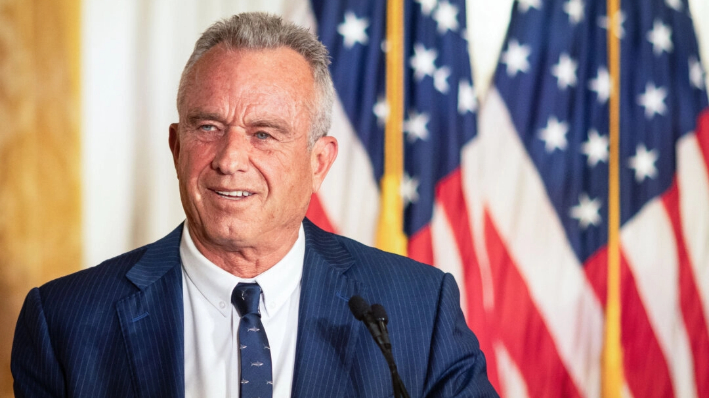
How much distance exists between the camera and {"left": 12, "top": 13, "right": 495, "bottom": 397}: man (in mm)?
1617

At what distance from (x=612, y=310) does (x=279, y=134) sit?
2.22 metres

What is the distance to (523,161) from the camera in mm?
3285

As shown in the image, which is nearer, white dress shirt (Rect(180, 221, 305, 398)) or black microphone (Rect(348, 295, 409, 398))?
black microphone (Rect(348, 295, 409, 398))

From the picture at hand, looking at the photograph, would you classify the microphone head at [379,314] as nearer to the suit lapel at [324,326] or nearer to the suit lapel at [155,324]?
the suit lapel at [324,326]

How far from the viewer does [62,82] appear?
2.94 m

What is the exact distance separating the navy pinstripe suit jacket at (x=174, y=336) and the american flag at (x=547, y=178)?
1421 millimetres

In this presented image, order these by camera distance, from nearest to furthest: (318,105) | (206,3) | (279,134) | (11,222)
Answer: (279,134)
(318,105)
(11,222)
(206,3)

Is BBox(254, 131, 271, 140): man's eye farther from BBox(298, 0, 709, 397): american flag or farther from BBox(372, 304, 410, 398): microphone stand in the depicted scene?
BBox(298, 0, 709, 397): american flag

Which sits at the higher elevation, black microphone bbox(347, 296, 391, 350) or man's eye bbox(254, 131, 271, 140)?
man's eye bbox(254, 131, 271, 140)

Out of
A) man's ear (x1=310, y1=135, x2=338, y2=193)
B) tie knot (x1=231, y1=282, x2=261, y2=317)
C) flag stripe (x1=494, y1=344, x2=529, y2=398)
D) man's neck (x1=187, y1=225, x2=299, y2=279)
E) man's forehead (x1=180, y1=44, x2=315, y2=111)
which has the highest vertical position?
man's forehead (x1=180, y1=44, x2=315, y2=111)

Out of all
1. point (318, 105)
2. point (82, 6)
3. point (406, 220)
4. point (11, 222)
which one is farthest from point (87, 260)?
point (318, 105)

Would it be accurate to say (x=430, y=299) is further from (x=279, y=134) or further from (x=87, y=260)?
(x=87, y=260)

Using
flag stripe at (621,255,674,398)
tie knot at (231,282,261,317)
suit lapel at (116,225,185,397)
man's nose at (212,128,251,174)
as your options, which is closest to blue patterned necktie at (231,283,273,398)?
tie knot at (231,282,261,317)

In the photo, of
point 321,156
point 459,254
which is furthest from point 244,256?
point 459,254
